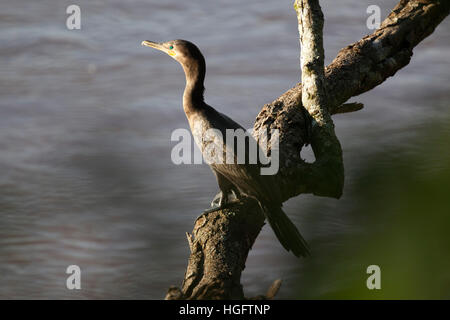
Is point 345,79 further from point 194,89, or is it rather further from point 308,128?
point 194,89

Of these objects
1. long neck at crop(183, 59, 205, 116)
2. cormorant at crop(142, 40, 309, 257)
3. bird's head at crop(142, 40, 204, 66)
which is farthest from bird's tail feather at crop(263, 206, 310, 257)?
bird's head at crop(142, 40, 204, 66)

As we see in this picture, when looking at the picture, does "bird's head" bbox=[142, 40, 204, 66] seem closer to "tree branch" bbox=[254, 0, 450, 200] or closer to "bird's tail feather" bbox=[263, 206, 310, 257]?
"tree branch" bbox=[254, 0, 450, 200]

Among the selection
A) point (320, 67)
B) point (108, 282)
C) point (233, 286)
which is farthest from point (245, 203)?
point (108, 282)

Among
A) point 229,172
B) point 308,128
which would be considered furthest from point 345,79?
point 229,172

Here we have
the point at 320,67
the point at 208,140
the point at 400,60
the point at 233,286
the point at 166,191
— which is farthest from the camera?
the point at 166,191

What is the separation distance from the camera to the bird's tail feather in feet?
7.60

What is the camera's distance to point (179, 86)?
5602 mm

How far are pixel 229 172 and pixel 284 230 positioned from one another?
0.31m

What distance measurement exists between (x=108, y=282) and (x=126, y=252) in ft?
0.90

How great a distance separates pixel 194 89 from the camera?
2672 millimetres

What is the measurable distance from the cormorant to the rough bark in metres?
0.10

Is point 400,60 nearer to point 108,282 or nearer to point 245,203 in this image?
point 245,203

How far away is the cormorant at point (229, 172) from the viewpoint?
232 cm

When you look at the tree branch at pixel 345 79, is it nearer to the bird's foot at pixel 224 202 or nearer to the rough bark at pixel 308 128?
the rough bark at pixel 308 128
